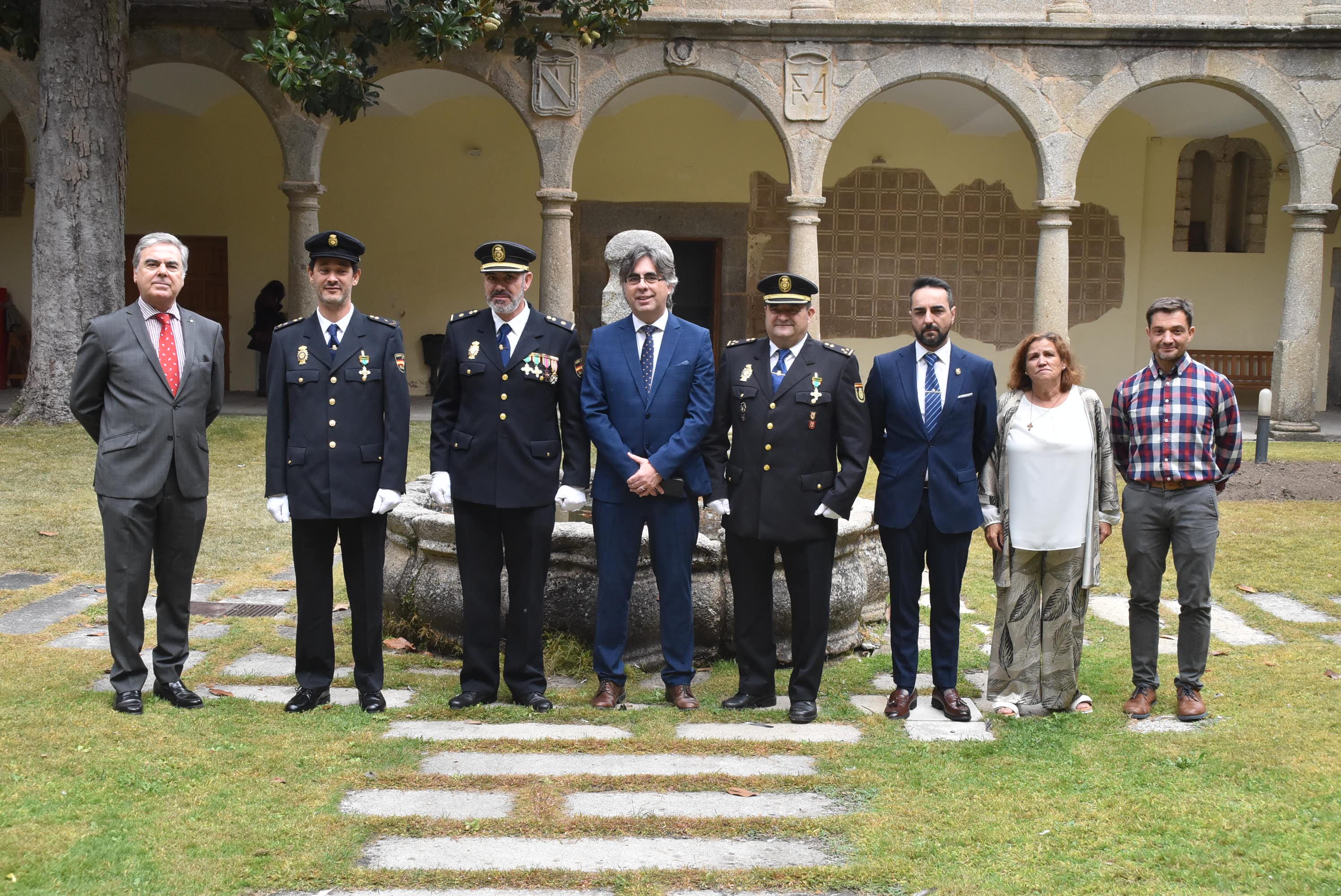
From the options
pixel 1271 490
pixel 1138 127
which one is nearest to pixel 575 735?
pixel 1271 490

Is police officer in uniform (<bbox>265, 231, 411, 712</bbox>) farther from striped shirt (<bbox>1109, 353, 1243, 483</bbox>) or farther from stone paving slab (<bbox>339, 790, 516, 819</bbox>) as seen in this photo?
striped shirt (<bbox>1109, 353, 1243, 483</bbox>)

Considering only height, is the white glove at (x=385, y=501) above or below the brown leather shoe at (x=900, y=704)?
above

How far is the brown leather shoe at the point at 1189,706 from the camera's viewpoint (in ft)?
14.6

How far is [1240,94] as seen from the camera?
13016 millimetres

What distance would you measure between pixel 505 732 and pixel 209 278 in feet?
41.6

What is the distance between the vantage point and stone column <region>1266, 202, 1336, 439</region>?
1305cm

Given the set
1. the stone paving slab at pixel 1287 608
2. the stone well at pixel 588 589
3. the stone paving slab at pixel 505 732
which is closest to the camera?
the stone paving slab at pixel 505 732

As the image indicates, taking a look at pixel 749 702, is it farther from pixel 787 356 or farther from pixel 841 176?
pixel 841 176

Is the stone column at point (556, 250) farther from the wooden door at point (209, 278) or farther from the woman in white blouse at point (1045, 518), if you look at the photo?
the woman in white blouse at point (1045, 518)

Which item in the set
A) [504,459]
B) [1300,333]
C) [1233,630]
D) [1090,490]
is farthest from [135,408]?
[1300,333]

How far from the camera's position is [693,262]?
16.0 m

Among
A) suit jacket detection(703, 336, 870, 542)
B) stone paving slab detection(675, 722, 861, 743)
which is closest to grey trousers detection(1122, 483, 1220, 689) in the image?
suit jacket detection(703, 336, 870, 542)

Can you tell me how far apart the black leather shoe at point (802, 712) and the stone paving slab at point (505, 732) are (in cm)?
61

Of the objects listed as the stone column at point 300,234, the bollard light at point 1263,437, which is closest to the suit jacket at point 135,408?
the stone column at point 300,234
